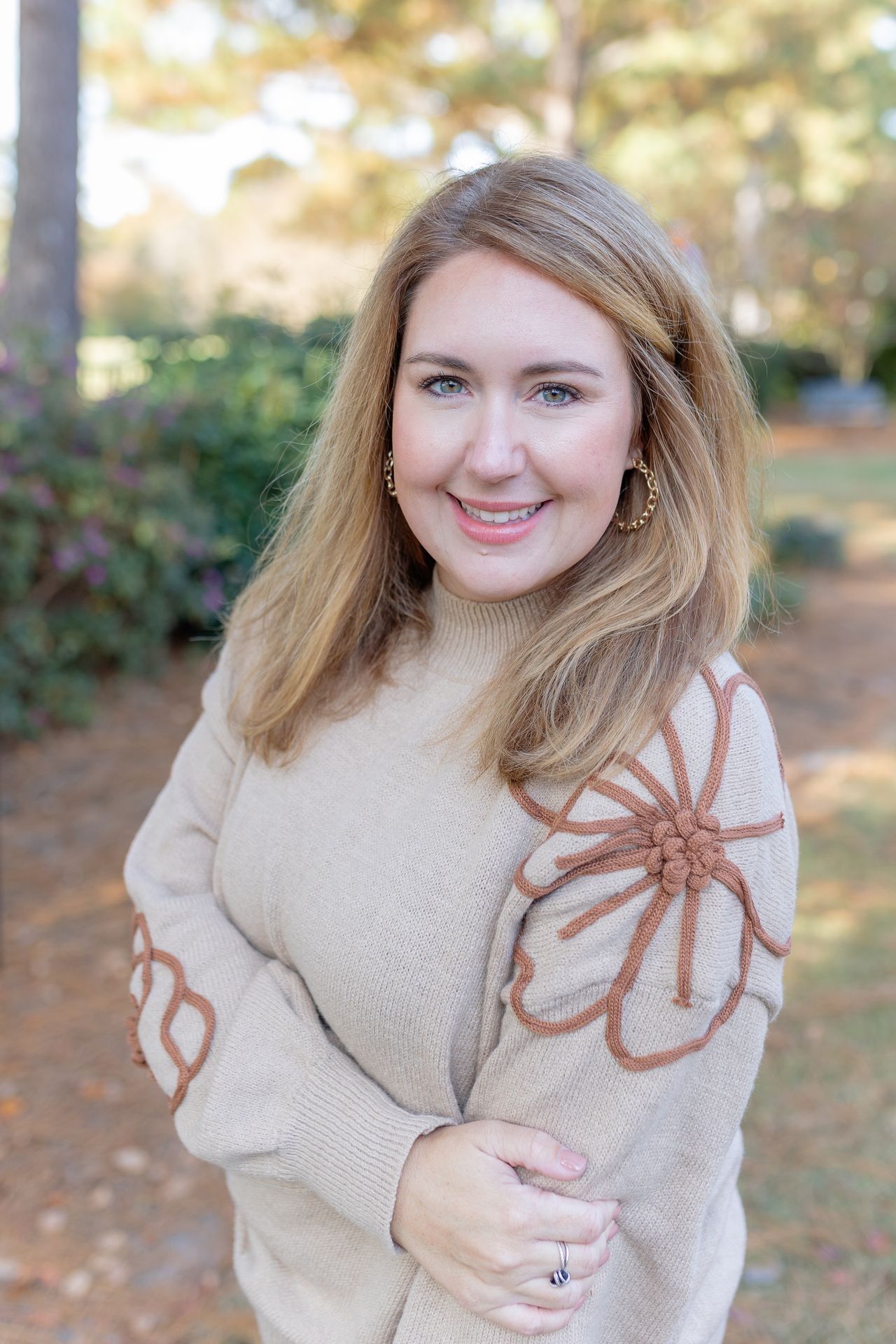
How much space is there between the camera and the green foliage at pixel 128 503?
5.06m

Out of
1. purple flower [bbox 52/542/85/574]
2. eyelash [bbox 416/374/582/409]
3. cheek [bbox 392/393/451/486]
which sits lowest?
purple flower [bbox 52/542/85/574]

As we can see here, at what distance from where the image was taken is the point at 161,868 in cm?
157

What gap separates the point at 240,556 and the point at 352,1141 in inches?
192

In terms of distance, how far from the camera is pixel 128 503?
537 cm

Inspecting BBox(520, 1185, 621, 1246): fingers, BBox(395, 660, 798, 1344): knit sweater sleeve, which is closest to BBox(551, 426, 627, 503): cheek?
BBox(395, 660, 798, 1344): knit sweater sleeve

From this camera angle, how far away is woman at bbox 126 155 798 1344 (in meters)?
1.14

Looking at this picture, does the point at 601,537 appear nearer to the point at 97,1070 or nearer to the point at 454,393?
the point at 454,393

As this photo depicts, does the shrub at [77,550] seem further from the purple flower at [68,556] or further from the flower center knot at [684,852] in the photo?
the flower center knot at [684,852]

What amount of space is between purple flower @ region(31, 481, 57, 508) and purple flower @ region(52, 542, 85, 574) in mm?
212

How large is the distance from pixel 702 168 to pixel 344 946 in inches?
723

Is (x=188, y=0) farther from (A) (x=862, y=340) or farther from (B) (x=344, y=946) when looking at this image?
(A) (x=862, y=340)

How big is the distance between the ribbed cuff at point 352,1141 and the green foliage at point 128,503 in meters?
3.70

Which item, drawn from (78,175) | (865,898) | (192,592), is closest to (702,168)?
(78,175)

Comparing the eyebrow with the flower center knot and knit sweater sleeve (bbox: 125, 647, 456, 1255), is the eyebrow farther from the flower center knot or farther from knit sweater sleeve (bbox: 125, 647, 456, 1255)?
knit sweater sleeve (bbox: 125, 647, 456, 1255)
